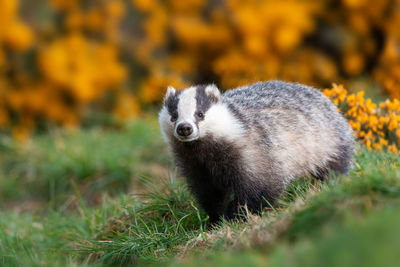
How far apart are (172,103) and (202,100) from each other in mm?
280

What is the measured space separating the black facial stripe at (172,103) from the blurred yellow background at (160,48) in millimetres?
6008

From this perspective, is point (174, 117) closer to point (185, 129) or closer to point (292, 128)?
point (185, 129)

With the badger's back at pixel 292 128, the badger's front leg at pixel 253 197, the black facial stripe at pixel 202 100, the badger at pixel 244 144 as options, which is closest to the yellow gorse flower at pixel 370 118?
the badger's back at pixel 292 128

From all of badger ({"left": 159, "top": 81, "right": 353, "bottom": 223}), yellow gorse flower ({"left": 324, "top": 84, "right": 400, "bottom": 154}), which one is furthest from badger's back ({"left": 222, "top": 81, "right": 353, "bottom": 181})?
yellow gorse flower ({"left": 324, "top": 84, "right": 400, "bottom": 154})

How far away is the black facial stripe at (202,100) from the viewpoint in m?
5.14

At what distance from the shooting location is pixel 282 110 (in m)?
5.73

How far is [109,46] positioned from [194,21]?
78.5 inches

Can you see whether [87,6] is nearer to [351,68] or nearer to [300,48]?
[300,48]

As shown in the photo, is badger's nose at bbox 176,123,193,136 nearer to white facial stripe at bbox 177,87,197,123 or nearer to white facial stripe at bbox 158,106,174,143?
white facial stripe at bbox 177,87,197,123

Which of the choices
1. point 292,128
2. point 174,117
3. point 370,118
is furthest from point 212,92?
point 370,118

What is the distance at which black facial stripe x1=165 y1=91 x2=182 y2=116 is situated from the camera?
206 inches

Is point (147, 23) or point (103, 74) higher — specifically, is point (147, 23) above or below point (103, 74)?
above

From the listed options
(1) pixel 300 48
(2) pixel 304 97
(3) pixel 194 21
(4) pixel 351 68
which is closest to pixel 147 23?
(3) pixel 194 21

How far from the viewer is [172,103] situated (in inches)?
208
